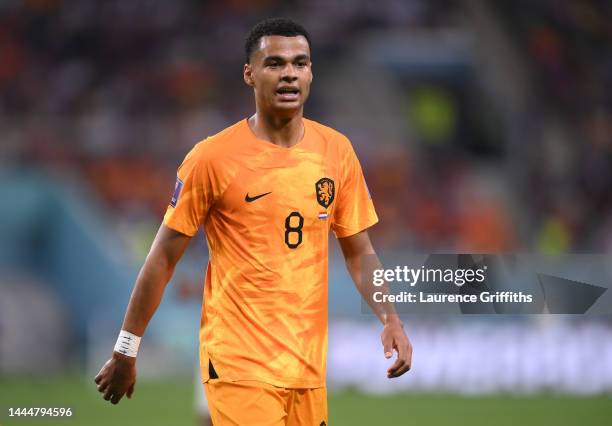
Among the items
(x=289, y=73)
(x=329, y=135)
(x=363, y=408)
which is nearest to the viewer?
(x=289, y=73)

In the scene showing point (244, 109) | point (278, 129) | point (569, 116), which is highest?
point (569, 116)

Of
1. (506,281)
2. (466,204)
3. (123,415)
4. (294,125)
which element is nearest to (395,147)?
(466,204)

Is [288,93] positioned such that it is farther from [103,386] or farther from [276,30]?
[103,386]

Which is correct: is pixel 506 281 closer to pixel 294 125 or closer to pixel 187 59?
pixel 294 125

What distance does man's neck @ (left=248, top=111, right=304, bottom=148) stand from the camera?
14.4 feet

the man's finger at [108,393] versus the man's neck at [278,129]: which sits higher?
the man's neck at [278,129]

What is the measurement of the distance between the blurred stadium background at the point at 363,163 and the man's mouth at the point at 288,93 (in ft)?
17.1

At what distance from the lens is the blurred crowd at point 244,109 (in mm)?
14008

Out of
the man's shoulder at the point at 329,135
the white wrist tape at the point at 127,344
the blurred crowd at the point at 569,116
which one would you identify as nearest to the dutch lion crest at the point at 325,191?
the man's shoulder at the point at 329,135

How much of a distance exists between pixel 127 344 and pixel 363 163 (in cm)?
1052

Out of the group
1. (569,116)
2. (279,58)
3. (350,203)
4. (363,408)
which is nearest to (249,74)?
(279,58)

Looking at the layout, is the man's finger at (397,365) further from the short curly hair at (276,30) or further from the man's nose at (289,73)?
the short curly hair at (276,30)

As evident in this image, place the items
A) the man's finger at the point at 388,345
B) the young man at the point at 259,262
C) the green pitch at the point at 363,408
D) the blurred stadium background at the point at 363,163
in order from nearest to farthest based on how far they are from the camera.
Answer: the young man at the point at 259,262 < the man's finger at the point at 388,345 < the green pitch at the point at 363,408 < the blurred stadium background at the point at 363,163

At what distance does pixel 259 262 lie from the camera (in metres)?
4.25
